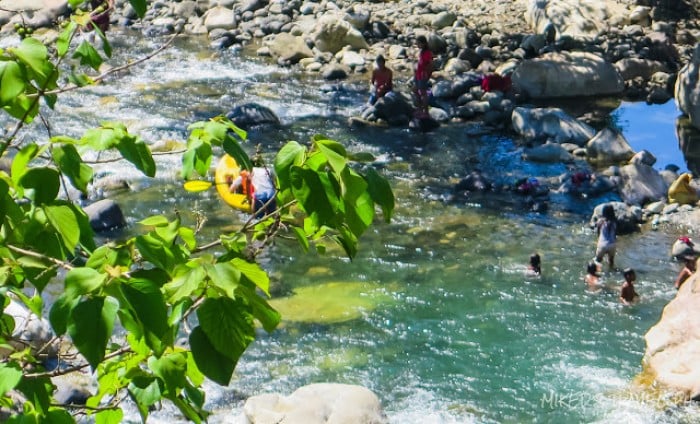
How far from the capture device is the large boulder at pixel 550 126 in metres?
16.5

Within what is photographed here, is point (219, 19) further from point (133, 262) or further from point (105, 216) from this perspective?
point (133, 262)

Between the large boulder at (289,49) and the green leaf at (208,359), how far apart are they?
19.6 metres

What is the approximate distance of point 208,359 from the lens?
2480 millimetres

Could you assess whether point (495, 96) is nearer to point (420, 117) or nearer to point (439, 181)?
point (420, 117)

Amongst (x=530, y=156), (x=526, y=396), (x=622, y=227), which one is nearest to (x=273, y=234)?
(x=526, y=396)

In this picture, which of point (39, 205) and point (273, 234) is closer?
point (39, 205)

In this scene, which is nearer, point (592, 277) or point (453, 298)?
point (453, 298)

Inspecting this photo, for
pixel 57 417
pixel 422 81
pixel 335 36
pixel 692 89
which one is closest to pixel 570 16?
pixel 335 36

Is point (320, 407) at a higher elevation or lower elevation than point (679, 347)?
higher

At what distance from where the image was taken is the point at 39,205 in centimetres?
259

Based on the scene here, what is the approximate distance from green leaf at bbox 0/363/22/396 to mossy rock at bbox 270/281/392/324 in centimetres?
784

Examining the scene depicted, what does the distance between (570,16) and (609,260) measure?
12.3 metres

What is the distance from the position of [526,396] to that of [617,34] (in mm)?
15227

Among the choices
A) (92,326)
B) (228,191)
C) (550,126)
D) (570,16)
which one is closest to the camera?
(92,326)
